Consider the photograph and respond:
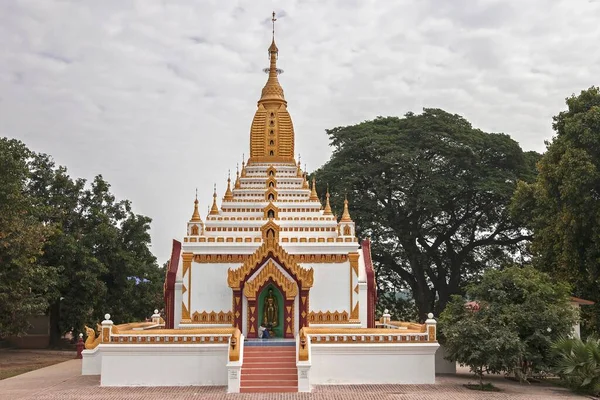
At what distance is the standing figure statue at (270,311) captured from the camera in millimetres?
25750

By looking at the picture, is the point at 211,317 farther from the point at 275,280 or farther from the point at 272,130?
the point at 272,130

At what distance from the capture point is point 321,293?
2630cm

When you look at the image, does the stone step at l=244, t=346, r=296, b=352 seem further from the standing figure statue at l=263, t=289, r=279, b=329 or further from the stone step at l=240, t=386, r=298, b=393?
the standing figure statue at l=263, t=289, r=279, b=329

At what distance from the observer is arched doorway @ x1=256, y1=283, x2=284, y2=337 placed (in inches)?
1010

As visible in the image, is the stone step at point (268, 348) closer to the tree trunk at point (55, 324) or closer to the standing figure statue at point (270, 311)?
the standing figure statue at point (270, 311)

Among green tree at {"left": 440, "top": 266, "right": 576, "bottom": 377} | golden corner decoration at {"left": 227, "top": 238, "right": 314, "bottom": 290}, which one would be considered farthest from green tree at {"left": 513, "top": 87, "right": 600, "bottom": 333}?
golden corner decoration at {"left": 227, "top": 238, "right": 314, "bottom": 290}

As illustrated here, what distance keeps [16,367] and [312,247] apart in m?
13.8

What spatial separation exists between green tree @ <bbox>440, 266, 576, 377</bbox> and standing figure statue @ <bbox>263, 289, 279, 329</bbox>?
6.38 m

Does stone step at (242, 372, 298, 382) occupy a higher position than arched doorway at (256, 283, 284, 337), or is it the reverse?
arched doorway at (256, 283, 284, 337)

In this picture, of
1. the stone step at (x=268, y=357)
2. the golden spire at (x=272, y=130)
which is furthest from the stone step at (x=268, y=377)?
the golden spire at (x=272, y=130)

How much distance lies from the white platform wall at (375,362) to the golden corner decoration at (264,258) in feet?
14.1

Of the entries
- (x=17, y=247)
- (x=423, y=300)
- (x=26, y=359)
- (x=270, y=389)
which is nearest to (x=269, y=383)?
(x=270, y=389)

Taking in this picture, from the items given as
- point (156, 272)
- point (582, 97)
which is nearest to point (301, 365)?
point (582, 97)

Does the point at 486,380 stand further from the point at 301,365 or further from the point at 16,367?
the point at 16,367
